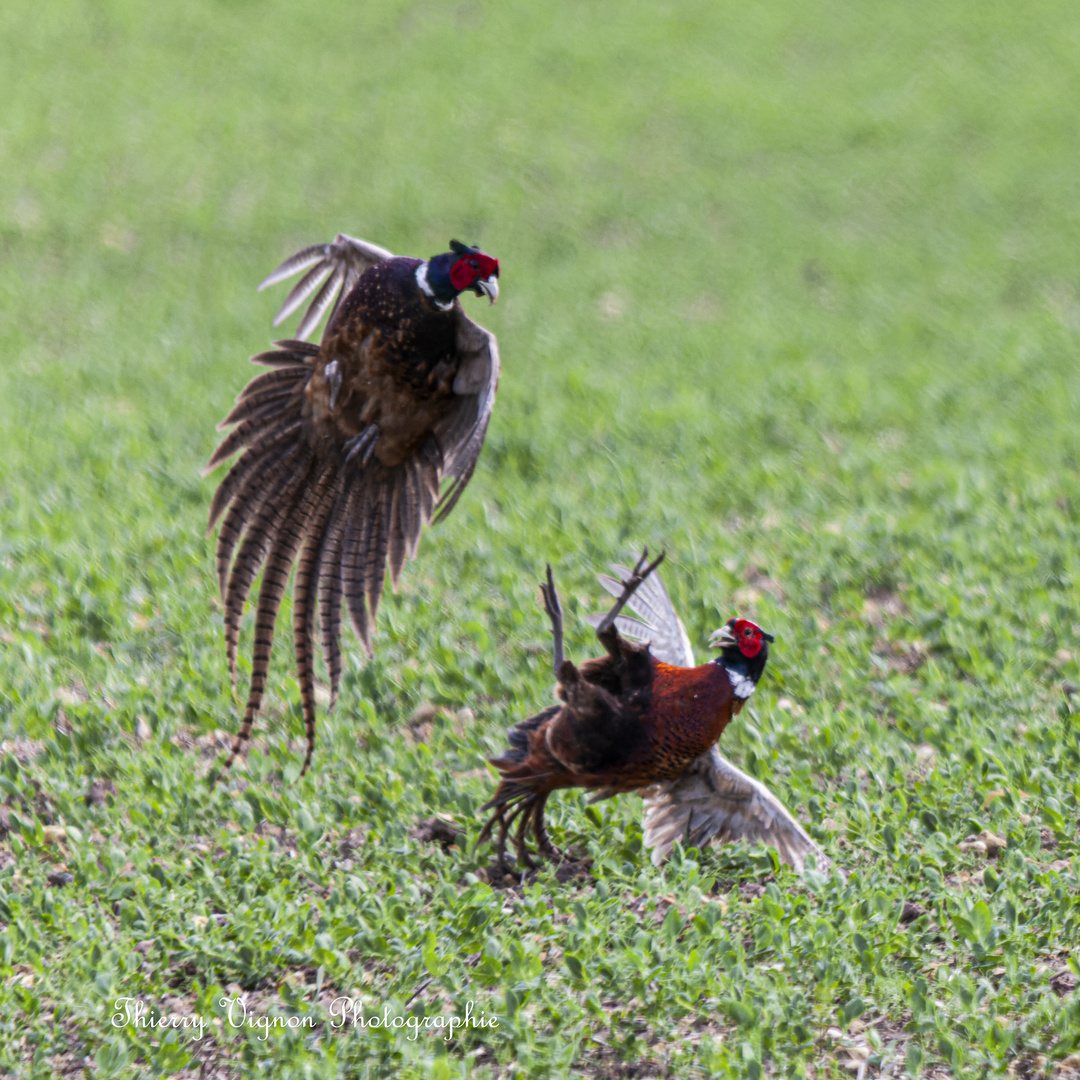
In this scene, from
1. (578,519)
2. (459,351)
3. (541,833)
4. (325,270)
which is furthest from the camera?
(578,519)

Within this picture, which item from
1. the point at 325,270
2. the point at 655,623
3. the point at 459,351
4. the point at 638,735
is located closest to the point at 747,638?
the point at 638,735

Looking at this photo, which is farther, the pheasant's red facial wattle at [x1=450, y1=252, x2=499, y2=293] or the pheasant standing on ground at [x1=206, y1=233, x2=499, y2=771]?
the pheasant standing on ground at [x1=206, y1=233, x2=499, y2=771]

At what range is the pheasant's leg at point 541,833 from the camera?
13.3 ft

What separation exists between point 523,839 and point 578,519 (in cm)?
310

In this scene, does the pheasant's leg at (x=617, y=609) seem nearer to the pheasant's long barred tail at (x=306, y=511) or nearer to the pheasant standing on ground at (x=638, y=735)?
the pheasant standing on ground at (x=638, y=735)

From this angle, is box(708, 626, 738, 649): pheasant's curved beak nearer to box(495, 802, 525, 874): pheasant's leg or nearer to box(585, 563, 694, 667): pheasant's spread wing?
box(585, 563, 694, 667): pheasant's spread wing

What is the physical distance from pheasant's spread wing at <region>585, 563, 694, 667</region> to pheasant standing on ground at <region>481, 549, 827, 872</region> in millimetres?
99

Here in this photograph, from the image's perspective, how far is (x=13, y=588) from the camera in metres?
6.38

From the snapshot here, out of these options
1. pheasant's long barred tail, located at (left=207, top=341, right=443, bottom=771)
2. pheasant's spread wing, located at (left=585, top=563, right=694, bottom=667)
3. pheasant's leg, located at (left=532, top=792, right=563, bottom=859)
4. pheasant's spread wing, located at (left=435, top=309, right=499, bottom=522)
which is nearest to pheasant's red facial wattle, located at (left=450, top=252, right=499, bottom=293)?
pheasant's spread wing, located at (left=435, top=309, right=499, bottom=522)

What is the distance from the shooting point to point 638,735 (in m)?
3.74

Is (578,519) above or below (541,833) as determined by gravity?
above

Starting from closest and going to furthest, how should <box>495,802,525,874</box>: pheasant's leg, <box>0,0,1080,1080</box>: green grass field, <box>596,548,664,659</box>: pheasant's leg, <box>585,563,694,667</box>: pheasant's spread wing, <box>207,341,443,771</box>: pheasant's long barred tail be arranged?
<box>596,548,664,659</box>: pheasant's leg
<box>0,0,1080,1080</box>: green grass field
<box>207,341,443,771</box>: pheasant's long barred tail
<box>495,802,525,874</box>: pheasant's leg
<box>585,563,694,667</box>: pheasant's spread wing

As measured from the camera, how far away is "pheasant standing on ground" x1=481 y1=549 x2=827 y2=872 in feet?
12.2

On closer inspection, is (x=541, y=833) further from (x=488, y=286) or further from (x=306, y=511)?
(x=488, y=286)
